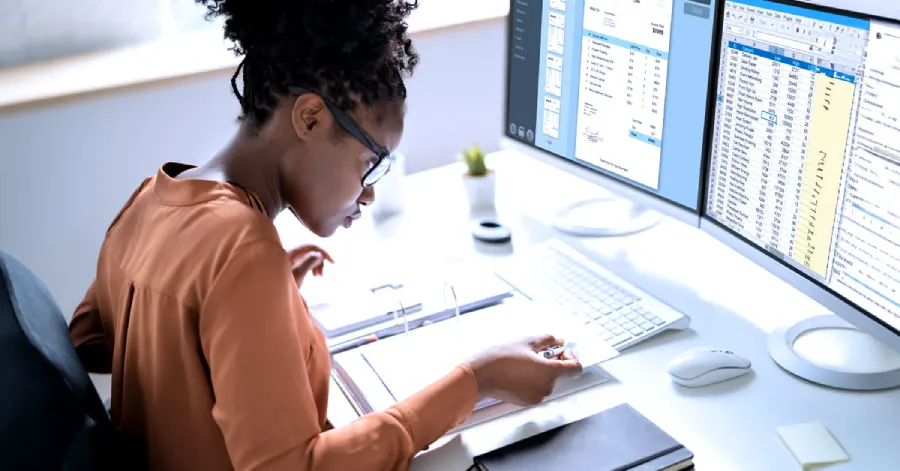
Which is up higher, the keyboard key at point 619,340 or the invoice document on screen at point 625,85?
the invoice document on screen at point 625,85

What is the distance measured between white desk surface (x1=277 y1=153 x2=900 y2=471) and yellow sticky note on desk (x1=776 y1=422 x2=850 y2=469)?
0.01m

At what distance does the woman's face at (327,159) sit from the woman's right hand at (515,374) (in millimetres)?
248

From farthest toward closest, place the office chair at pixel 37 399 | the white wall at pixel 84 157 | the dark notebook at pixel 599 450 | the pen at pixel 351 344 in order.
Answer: the white wall at pixel 84 157 → the pen at pixel 351 344 → the dark notebook at pixel 599 450 → the office chair at pixel 37 399

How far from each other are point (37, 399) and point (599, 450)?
559 mm

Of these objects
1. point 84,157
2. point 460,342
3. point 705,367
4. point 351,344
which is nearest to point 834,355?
point 705,367

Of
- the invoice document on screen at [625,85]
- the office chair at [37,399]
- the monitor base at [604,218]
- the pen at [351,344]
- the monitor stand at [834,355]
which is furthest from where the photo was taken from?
the monitor base at [604,218]

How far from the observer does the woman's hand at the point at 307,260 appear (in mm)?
1356

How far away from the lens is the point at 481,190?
1654mm

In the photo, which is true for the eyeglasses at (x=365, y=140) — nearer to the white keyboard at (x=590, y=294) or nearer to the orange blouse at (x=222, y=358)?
the orange blouse at (x=222, y=358)

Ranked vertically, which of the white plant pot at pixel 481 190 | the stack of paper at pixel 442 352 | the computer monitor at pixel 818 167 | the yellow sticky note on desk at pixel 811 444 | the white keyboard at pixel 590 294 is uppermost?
the computer monitor at pixel 818 167

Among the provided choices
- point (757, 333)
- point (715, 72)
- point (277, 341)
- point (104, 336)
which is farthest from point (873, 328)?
point (104, 336)

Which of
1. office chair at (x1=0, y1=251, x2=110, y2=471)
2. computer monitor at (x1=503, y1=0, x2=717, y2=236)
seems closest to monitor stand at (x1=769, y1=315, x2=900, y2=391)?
computer monitor at (x1=503, y1=0, x2=717, y2=236)

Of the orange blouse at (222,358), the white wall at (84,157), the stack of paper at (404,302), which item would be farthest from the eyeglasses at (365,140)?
the white wall at (84,157)

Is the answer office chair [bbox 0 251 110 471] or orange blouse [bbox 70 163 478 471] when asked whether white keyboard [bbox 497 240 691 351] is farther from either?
office chair [bbox 0 251 110 471]
